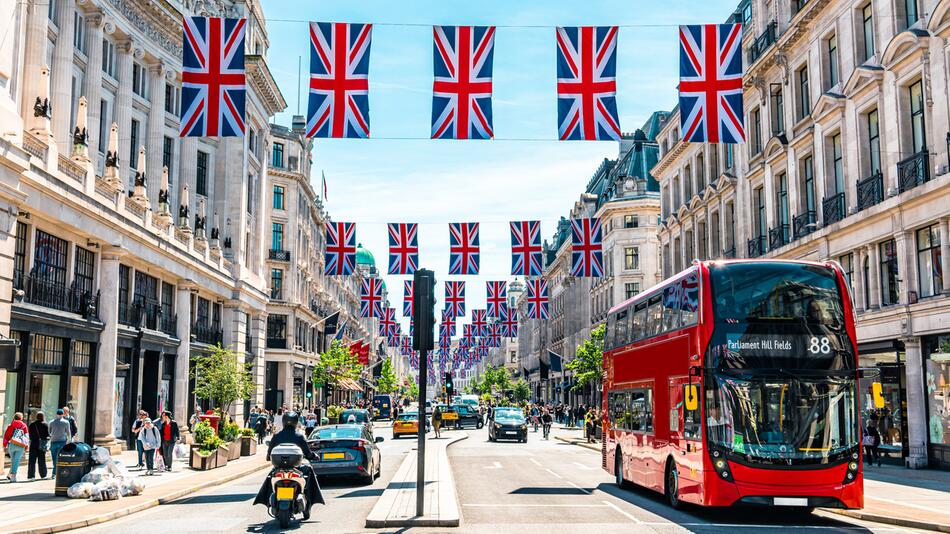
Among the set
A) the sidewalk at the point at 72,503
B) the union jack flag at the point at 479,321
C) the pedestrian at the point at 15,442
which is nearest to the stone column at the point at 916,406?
the sidewalk at the point at 72,503

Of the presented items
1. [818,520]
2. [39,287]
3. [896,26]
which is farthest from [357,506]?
[896,26]

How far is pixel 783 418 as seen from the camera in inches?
607

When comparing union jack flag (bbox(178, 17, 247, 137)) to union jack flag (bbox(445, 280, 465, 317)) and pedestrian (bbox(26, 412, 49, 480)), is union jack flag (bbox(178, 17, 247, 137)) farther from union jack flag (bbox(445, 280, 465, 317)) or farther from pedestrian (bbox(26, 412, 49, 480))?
union jack flag (bbox(445, 280, 465, 317))

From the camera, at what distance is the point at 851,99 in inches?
1268

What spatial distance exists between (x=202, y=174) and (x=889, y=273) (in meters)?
33.7

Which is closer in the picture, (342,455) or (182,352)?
(342,455)

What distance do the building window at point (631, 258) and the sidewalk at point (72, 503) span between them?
54290 millimetres

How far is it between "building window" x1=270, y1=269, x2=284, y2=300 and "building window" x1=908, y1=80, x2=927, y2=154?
2096 inches

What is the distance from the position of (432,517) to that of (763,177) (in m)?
30.4

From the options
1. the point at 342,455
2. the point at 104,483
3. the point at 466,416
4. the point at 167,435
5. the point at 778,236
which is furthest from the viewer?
the point at 466,416

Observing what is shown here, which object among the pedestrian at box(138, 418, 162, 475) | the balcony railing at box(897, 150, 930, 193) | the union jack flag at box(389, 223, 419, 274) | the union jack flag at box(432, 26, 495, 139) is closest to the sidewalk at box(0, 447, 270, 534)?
the pedestrian at box(138, 418, 162, 475)

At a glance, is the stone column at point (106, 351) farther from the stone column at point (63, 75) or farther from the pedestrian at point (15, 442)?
the pedestrian at point (15, 442)

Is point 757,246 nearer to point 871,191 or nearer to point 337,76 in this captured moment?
point 871,191

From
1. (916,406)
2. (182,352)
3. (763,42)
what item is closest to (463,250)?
(182,352)
